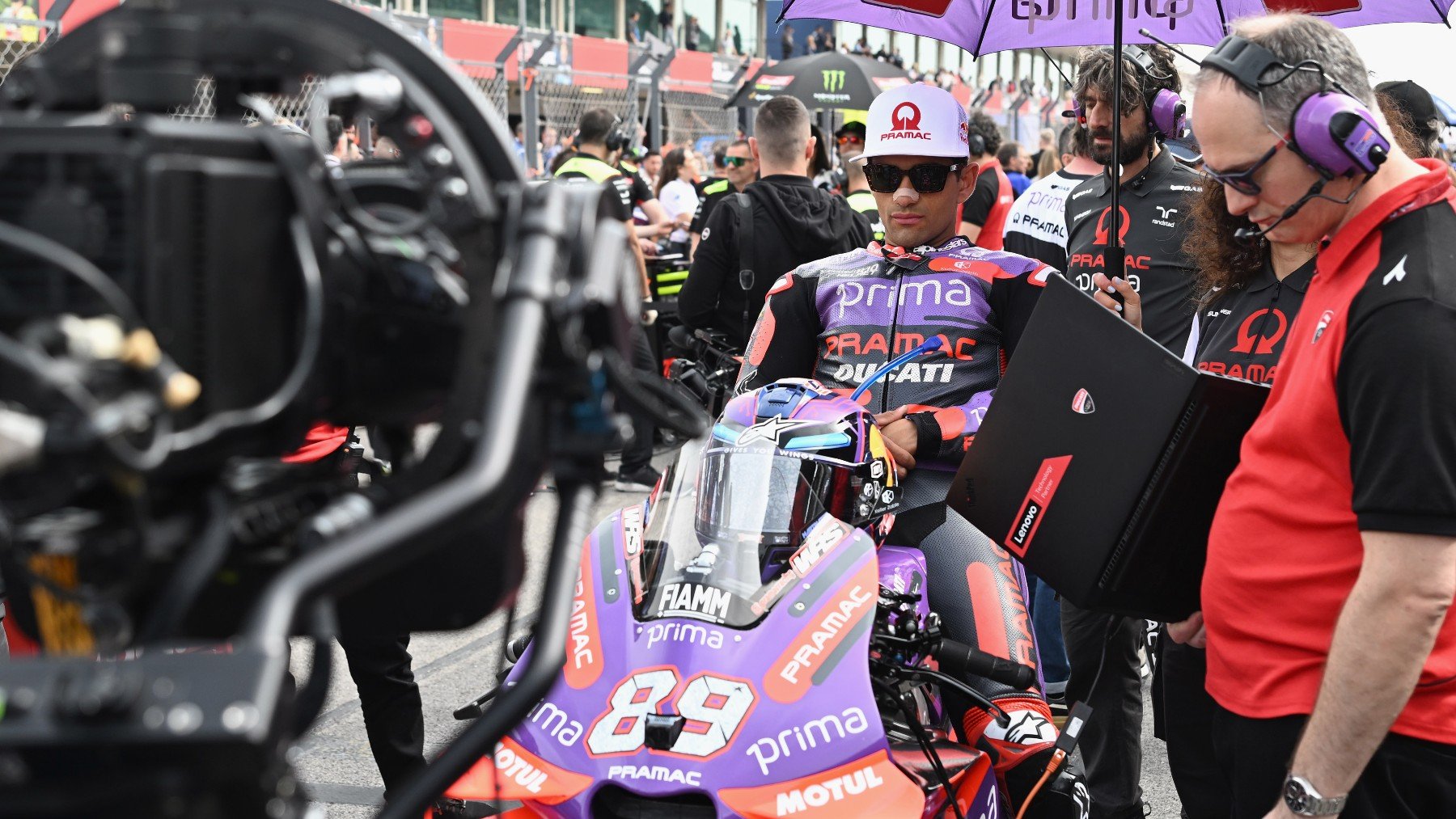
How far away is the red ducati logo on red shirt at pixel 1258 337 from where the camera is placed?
305cm

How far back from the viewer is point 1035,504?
2.71m

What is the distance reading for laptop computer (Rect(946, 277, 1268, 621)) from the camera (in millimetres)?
2400

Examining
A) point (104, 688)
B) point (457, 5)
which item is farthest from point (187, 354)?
point (457, 5)

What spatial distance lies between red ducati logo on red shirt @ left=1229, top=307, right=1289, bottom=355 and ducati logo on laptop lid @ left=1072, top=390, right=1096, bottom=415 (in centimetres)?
67

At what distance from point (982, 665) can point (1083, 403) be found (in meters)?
0.56

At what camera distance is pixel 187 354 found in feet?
3.53

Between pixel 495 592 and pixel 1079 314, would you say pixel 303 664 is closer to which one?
pixel 1079 314

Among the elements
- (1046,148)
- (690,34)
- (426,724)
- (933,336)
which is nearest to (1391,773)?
(933,336)

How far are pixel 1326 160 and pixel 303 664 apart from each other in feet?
14.5

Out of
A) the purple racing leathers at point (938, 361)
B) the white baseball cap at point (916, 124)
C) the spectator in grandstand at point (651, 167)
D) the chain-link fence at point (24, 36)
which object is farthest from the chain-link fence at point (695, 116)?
the purple racing leathers at point (938, 361)

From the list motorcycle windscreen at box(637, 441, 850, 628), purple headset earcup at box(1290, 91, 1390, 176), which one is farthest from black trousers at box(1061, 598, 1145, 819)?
purple headset earcup at box(1290, 91, 1390, 176)

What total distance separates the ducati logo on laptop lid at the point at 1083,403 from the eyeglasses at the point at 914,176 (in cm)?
130

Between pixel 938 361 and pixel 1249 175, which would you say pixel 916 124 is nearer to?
pixel 938 361

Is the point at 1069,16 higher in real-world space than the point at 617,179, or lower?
higher
